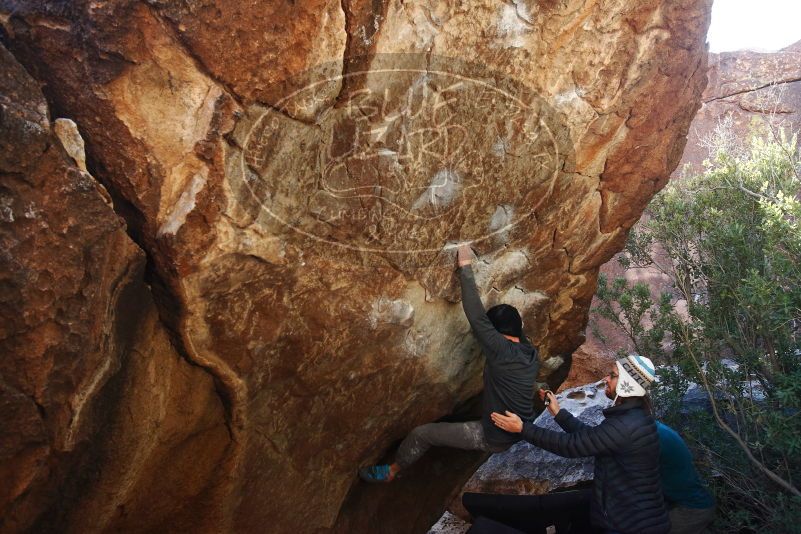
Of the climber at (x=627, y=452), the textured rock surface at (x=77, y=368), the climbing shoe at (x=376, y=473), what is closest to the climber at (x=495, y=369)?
the climbing shoe at (x=376, y=473)

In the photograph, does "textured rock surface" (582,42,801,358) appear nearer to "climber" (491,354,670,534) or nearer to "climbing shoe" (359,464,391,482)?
"climbing shoe" (359,464,391,482)

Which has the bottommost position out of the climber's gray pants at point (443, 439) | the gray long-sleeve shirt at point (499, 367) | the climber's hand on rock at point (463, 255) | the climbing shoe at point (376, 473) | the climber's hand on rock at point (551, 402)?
the climbing shoe at point (376, 473)

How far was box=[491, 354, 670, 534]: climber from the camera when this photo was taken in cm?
351

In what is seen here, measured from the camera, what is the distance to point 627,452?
3516 millimetres

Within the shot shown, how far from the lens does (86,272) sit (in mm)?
2744

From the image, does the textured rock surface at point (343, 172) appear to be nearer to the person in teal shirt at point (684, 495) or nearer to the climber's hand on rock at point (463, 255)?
the climber's hand on rock at point (463, 255)

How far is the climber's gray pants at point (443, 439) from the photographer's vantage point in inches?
173

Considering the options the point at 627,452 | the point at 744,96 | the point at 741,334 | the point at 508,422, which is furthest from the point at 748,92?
the point at 627,452

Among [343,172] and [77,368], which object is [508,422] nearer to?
[343,172]

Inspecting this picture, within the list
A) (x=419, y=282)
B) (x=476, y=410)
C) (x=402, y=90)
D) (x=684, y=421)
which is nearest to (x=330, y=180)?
(x=402, y=90)

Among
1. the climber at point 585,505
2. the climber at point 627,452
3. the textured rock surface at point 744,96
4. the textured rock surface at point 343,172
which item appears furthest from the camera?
the textured rock surface at point 744,96

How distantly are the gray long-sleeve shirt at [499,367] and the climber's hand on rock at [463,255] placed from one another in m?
0.03

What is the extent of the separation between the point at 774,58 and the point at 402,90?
1977 cm

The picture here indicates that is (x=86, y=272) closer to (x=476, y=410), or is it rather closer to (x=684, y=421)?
(x=476, y=410)
